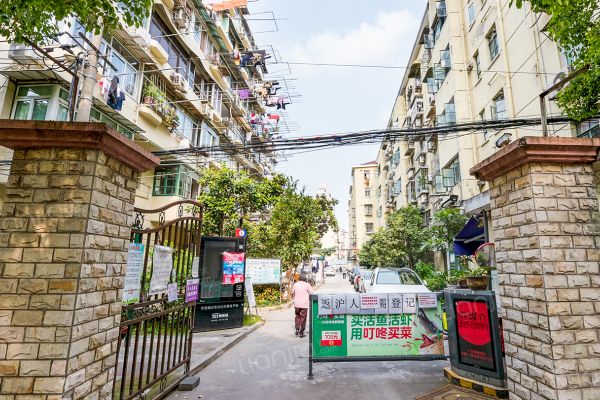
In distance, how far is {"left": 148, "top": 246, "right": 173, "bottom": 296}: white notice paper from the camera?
4129mm

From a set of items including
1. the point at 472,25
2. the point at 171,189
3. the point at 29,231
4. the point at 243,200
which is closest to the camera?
the point at 29,231

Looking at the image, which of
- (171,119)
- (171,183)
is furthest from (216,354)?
(171,119)

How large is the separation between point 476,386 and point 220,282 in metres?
6.29

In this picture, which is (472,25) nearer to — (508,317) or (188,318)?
(508,317)

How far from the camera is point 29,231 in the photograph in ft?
9.04

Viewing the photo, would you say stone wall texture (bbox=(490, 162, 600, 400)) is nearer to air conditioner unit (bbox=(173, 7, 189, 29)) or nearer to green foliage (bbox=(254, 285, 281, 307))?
green foliage (bbox=(254, 285, 281, 307))

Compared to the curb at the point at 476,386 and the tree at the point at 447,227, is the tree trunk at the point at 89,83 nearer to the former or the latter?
the curb at the point at 476,386

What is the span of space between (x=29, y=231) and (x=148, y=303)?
158 cm

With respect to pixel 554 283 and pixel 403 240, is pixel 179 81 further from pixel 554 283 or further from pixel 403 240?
pixel 403 240

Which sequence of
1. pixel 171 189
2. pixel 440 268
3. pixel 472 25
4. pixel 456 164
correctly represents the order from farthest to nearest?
pixel 440 268, pixel 456 164, pixel 472 25, pixel 171 189

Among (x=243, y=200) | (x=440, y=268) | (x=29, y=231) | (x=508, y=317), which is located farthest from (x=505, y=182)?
(x=440, y=268)

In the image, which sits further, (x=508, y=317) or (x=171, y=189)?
(x=171, y=189)

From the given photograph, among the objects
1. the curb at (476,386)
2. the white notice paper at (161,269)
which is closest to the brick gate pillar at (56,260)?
the white notice paper at (161,269)

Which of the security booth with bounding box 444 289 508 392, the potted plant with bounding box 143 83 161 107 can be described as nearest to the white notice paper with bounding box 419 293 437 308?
the security booth with bounding box 444 289 508 392
